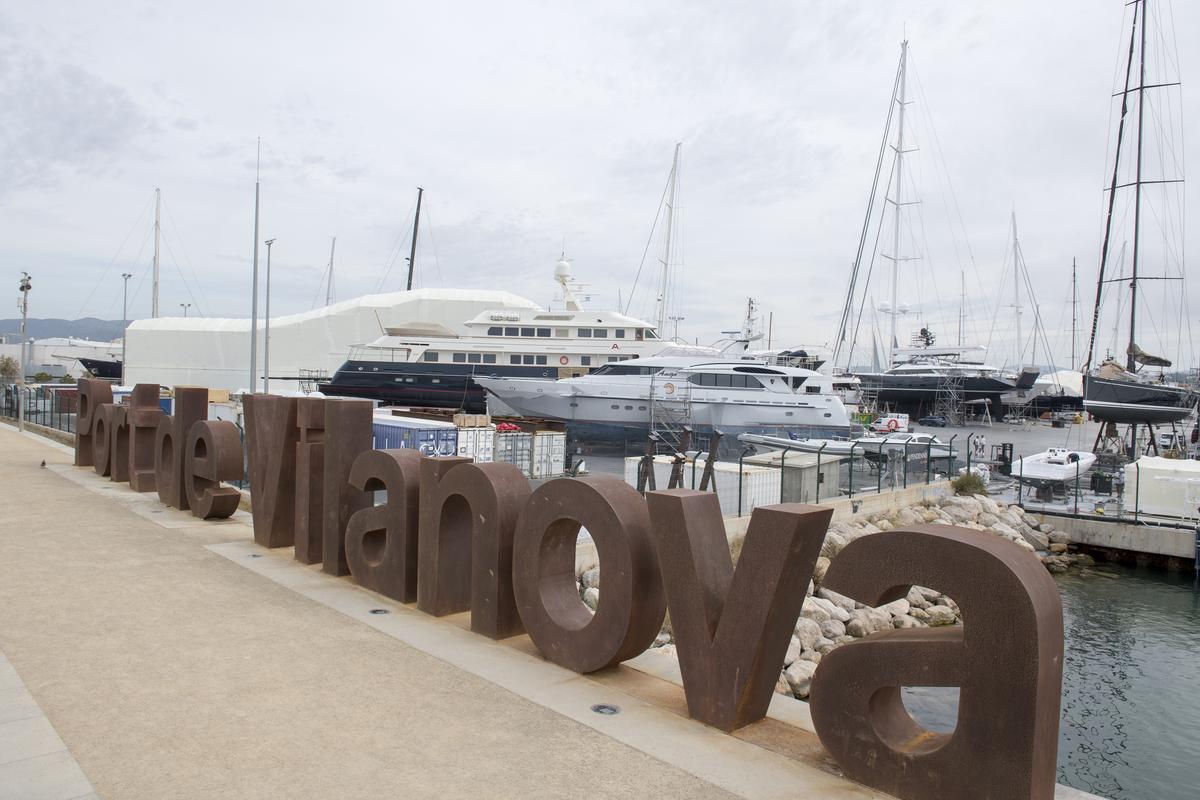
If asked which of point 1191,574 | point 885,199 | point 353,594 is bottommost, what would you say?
point 1191,574

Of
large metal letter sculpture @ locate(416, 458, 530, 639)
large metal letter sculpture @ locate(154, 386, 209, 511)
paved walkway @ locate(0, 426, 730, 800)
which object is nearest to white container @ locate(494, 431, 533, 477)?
large metal letter sculpture @ locate(154, 386, 209, 511)

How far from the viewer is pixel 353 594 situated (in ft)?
27.1

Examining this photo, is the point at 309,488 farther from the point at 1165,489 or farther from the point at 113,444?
the point at 1165,489

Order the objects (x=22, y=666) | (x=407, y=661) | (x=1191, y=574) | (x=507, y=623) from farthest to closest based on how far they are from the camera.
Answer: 1. (x=1191, y=574)
2. (x=507, y=623)
3. (x=407, y=661)
4. (x=22, y=666)

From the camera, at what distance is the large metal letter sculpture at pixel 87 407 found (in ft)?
52.5

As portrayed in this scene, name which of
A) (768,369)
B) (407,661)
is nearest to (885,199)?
(768,369)

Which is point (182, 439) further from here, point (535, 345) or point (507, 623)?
point (535, 345)

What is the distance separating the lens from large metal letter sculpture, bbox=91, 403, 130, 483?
15008 mm

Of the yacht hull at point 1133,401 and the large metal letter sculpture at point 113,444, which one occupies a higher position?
the yacht hull at point 1133,401

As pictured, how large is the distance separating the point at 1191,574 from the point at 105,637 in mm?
23676

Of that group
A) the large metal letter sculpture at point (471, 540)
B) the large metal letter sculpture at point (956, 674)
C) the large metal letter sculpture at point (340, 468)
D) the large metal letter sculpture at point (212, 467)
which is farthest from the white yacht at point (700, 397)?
the large metal letter sculpture at point (956, 674)

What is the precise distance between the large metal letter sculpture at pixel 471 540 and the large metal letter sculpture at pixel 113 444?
10.2 meters

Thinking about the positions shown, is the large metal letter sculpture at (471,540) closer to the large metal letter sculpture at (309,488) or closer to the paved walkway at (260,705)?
the paved walkway at (260,705)

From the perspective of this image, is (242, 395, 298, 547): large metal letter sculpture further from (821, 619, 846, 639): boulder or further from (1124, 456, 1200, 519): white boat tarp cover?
(1124, 456, 1200, 519): white boat tarp cover
